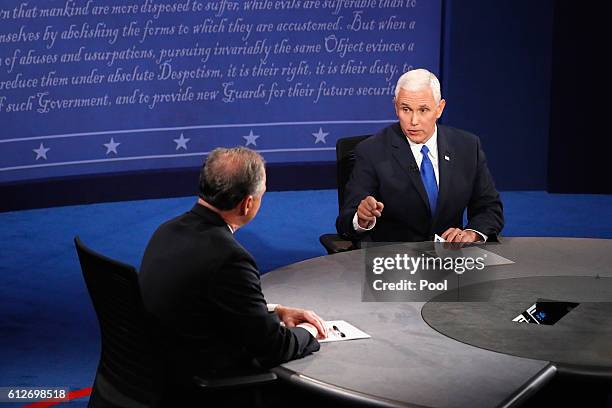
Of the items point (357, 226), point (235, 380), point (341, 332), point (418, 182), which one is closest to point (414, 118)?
point (418, 182)

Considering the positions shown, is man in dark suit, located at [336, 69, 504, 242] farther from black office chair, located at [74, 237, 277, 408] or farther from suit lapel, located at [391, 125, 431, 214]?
black office chair, located at [74, 237, 277, 408]

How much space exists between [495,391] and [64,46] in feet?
19.6

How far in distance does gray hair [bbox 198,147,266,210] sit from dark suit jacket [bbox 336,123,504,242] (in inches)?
56.7

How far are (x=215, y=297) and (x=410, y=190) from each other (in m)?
1.79

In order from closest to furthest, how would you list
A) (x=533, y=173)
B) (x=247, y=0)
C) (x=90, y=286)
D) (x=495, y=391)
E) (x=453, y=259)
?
(x=495, y=391)
(x=90, y=286)
(x=453, y=259)
(x=247, y=0)
(x=533, y=173)

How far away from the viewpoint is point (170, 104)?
8.35 meters

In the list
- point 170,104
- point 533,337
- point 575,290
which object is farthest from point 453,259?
point 170,104

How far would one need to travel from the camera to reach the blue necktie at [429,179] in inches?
178

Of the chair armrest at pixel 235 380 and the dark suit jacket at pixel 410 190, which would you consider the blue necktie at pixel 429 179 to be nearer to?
the dark suit jacket at pixel 410 190

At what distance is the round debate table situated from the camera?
8.96ft

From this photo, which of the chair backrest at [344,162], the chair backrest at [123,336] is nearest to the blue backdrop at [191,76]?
the chair backrest at [344,162]

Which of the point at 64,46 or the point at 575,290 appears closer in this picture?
the point at 575,290

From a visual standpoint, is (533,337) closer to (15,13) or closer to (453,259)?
(453,259)

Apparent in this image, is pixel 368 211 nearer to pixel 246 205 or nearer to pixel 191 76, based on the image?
pixel 246 205
